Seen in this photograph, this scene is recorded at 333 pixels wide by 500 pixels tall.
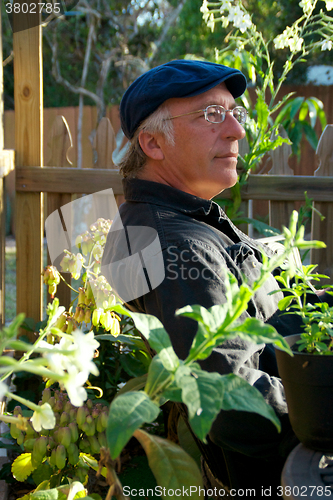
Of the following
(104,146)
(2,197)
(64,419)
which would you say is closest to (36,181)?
(2,197)

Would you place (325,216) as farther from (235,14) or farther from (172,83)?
(172,83)

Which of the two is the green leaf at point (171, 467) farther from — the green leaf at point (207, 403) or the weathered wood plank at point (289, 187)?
the weathered wood plank at point (289, 187)

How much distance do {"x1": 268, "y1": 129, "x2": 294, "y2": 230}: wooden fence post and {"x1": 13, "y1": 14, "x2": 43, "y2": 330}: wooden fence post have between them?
128 cm

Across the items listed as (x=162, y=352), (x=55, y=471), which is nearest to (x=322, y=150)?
(x=55, y=471)

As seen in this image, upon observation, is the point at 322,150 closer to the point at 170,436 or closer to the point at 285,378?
the point at 170,436

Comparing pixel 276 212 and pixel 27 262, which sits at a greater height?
pixel 276 212

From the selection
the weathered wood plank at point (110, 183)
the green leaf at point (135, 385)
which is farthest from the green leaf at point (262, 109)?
the green leaf at point (135, 385)

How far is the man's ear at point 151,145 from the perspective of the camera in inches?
59.2

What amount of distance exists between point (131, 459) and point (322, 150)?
190 centimetres

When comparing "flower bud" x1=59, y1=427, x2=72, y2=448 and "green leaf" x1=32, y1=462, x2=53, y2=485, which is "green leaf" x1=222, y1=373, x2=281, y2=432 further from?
"green leaf" x1=32, y1=462, x2=53, y2=485

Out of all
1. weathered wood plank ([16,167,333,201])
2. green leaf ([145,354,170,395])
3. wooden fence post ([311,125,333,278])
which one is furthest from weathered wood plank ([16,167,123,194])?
green leaf ([145,354,170,395])

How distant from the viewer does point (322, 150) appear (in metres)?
2.63

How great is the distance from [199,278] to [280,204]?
5.53 feet

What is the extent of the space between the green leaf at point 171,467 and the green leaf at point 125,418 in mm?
123
